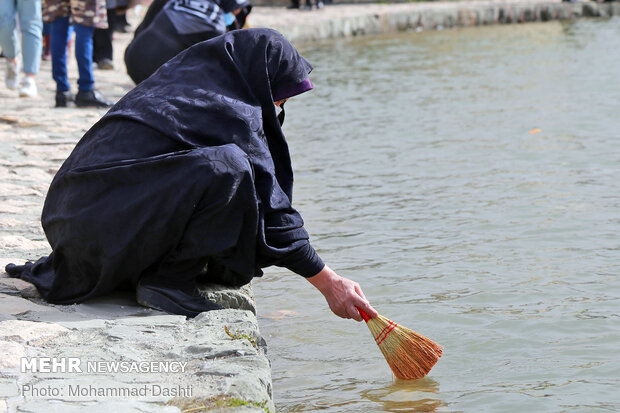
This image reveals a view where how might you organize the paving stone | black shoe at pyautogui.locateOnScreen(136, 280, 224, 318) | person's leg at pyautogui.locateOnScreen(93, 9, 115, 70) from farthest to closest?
person's leg at pyautogui.locateOnScreen(93, 9, 115, 70) → black shoe at pyautogui.locateOnScreen(136, 280, 224, 318) → the paving stone

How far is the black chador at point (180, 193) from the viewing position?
3.14m

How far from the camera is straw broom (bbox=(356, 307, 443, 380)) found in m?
3.44

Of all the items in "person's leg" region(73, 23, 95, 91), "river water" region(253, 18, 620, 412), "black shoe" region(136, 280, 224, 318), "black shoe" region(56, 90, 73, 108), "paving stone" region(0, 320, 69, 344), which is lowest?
"river water" region(253, 18, 620, 412)

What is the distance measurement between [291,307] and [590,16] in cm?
1811

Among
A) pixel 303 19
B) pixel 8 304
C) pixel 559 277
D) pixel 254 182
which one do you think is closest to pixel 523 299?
pixel 559 277

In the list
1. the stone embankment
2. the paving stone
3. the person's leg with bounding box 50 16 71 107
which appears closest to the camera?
the paving stone

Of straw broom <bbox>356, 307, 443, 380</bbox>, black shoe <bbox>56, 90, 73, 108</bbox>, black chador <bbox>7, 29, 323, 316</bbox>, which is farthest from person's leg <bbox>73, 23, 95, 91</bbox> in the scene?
straw broom <bbox>356, 307, 443, 380</bbox>

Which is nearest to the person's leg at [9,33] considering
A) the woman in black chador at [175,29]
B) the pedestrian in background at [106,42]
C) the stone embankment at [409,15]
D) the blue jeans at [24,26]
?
the blue jeans at [24,26]

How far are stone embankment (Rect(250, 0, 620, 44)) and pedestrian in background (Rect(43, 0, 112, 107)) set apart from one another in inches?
373

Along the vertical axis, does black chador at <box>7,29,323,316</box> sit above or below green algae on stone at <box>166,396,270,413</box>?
above

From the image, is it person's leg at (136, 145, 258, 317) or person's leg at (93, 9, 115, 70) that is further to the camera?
person's leg at (93, 9, 115, 70)

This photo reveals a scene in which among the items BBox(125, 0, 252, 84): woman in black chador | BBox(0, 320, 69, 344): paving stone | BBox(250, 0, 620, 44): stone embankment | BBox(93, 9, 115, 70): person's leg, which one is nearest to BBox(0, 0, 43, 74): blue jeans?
BBox(125, 0, 252, 84): woman in black chador

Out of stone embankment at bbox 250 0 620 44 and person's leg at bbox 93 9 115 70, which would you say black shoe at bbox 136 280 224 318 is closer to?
person's leg at bbox 93 9 115 70

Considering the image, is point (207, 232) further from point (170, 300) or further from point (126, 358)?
point (126, 358)
